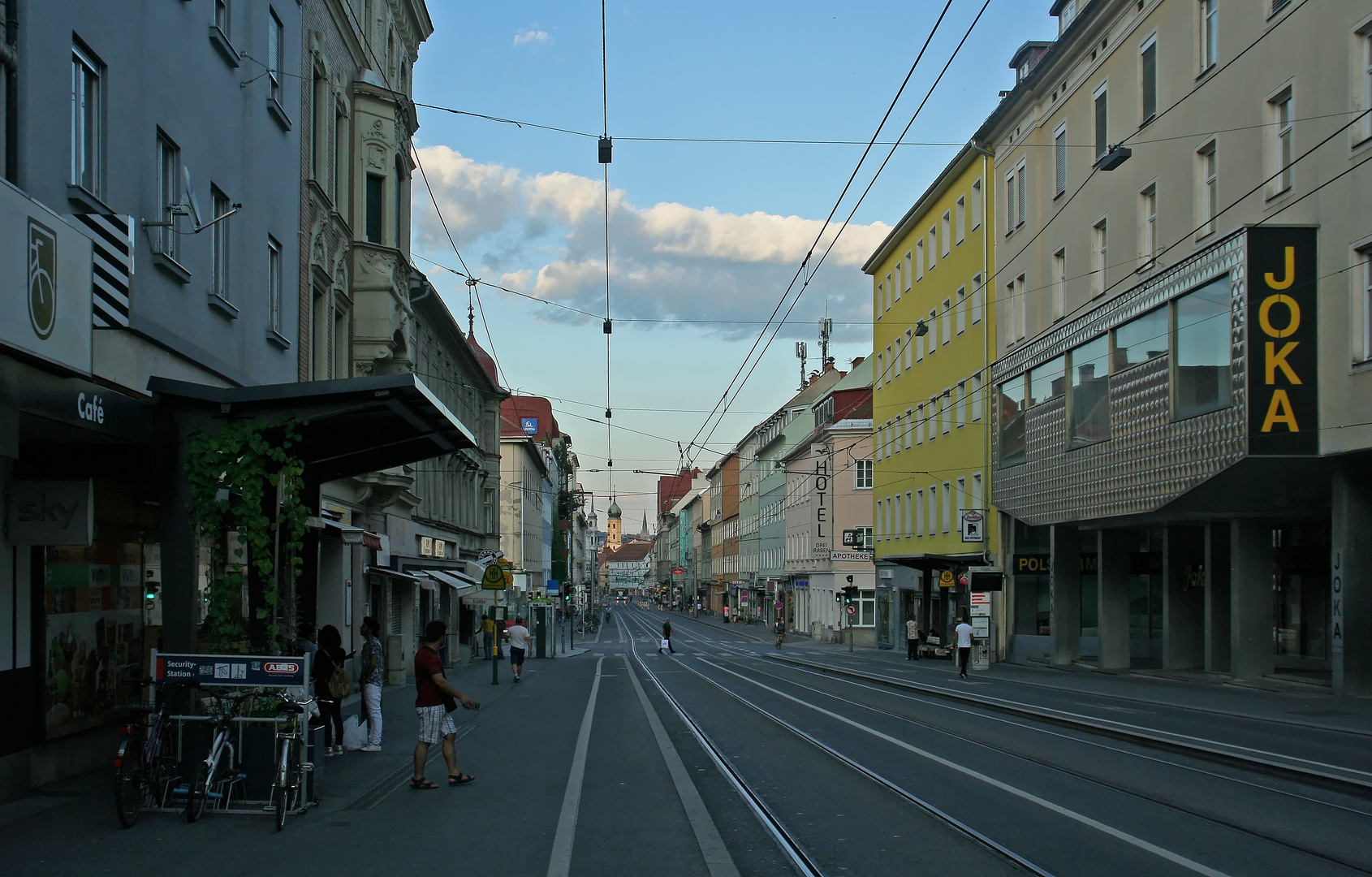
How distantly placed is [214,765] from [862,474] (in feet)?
212

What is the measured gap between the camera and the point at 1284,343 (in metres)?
23.4

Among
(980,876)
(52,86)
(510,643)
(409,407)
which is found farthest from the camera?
(510,643)

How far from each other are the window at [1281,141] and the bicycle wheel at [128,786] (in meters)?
21.9

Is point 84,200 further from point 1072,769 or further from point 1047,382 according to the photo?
point 1047,382

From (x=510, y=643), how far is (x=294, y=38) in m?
16.5

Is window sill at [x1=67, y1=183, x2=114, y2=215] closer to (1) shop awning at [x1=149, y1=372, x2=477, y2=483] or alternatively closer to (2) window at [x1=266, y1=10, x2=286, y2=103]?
(1) shop awning at [x1=149, y1=372, x2=477, y2=483]

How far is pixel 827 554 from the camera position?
7400 cm

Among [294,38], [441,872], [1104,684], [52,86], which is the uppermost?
[294,38]

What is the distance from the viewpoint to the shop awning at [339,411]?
37.7ft

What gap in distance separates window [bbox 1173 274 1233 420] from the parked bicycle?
68.3ft

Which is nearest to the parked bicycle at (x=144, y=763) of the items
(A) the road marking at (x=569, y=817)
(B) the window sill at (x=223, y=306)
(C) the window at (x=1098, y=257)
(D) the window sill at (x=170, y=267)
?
(A) the road marking at (x=569, y=817)

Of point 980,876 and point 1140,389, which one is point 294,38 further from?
point 1140,389

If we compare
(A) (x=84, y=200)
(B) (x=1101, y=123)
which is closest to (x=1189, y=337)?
(B) (x=1101, y=123)

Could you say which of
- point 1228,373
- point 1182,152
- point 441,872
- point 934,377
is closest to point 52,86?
point 441,872
